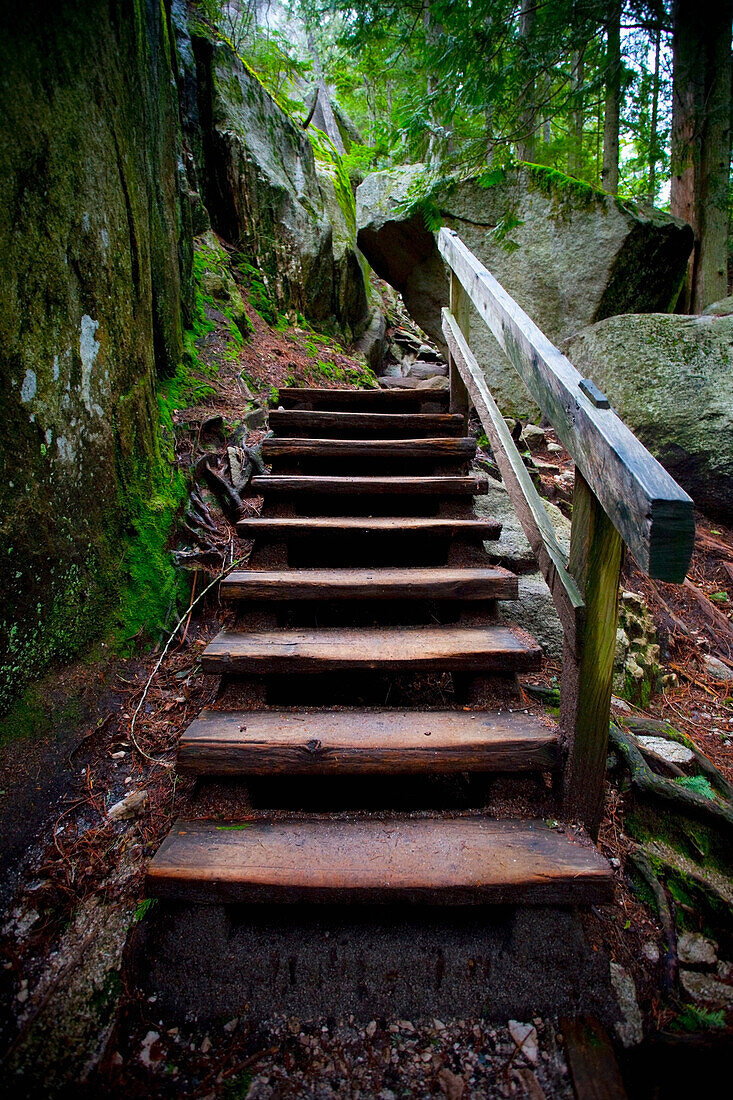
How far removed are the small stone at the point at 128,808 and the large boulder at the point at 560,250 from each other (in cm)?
533

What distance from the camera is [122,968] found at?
1.28 m

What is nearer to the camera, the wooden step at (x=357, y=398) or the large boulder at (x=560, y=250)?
the wooden step at (x=357, y=398)

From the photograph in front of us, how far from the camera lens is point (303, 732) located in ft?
5.38

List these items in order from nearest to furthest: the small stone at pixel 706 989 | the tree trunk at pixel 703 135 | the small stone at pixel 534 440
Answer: the small stone at pixel 706 989
the small stone at pixel 534 440
the tree trunk at pixel 703 135

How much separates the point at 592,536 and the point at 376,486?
1.38 meters

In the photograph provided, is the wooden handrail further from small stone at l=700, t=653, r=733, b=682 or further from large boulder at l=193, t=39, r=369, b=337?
large boulder at l=193, t=39, r=369, b=337

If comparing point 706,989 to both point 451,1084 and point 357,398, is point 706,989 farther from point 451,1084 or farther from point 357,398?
point 357,398

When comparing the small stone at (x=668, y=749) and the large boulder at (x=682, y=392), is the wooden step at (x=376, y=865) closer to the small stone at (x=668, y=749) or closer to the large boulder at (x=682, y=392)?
the small stone at (x=668, y=749)

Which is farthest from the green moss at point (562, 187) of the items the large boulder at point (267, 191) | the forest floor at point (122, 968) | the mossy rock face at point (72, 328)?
the forest floor at point (122, 968)

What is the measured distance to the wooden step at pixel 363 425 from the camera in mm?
3227

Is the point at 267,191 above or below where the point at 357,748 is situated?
above

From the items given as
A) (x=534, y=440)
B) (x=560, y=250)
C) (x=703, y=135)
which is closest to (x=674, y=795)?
(x=534, y=440)

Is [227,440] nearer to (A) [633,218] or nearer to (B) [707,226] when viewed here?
(A) [633,218]

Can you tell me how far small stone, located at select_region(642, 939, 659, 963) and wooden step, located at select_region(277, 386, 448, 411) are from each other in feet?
10.6
